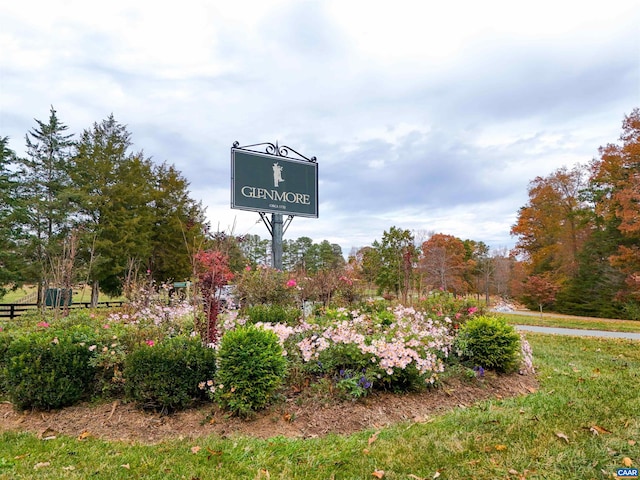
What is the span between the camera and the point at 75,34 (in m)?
5.54

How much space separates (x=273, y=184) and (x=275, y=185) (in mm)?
55

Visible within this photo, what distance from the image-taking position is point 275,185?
898 centimetres

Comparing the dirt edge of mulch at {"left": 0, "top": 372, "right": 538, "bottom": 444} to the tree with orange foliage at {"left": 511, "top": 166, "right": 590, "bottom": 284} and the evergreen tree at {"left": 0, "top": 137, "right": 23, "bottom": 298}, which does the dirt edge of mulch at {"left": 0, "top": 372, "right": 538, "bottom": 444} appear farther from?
the tree with orange foliage at {"left": 511, "top": 166, "right": 590, "bottom": 284}

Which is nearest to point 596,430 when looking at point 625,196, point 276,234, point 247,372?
point 247,372

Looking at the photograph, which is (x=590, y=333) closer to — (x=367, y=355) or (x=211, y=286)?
(x=367, y=355)

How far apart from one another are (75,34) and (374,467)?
6.78 metres

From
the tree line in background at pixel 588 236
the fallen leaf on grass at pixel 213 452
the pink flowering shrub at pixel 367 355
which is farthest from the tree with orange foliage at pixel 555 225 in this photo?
the fallen leaf on grass at pixel 213 452

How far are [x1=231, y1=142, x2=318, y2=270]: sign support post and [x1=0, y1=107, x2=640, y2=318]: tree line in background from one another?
3.97 meters

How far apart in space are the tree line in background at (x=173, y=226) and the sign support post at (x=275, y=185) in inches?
156

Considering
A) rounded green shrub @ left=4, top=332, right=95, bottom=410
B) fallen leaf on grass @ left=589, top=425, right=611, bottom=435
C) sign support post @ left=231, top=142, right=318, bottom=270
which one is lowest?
fallen leaf on grass @ left=589, top=425, right=611, bottom=435

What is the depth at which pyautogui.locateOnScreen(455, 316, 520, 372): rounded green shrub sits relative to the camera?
4.51 m

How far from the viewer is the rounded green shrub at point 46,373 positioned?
343 centimetres

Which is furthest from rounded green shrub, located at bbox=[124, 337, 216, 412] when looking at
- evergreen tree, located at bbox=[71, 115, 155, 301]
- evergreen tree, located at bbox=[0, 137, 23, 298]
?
evergreen tree, located at bbox=[0, 137, 23, 298]

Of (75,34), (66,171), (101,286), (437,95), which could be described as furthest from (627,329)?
(66,171)
